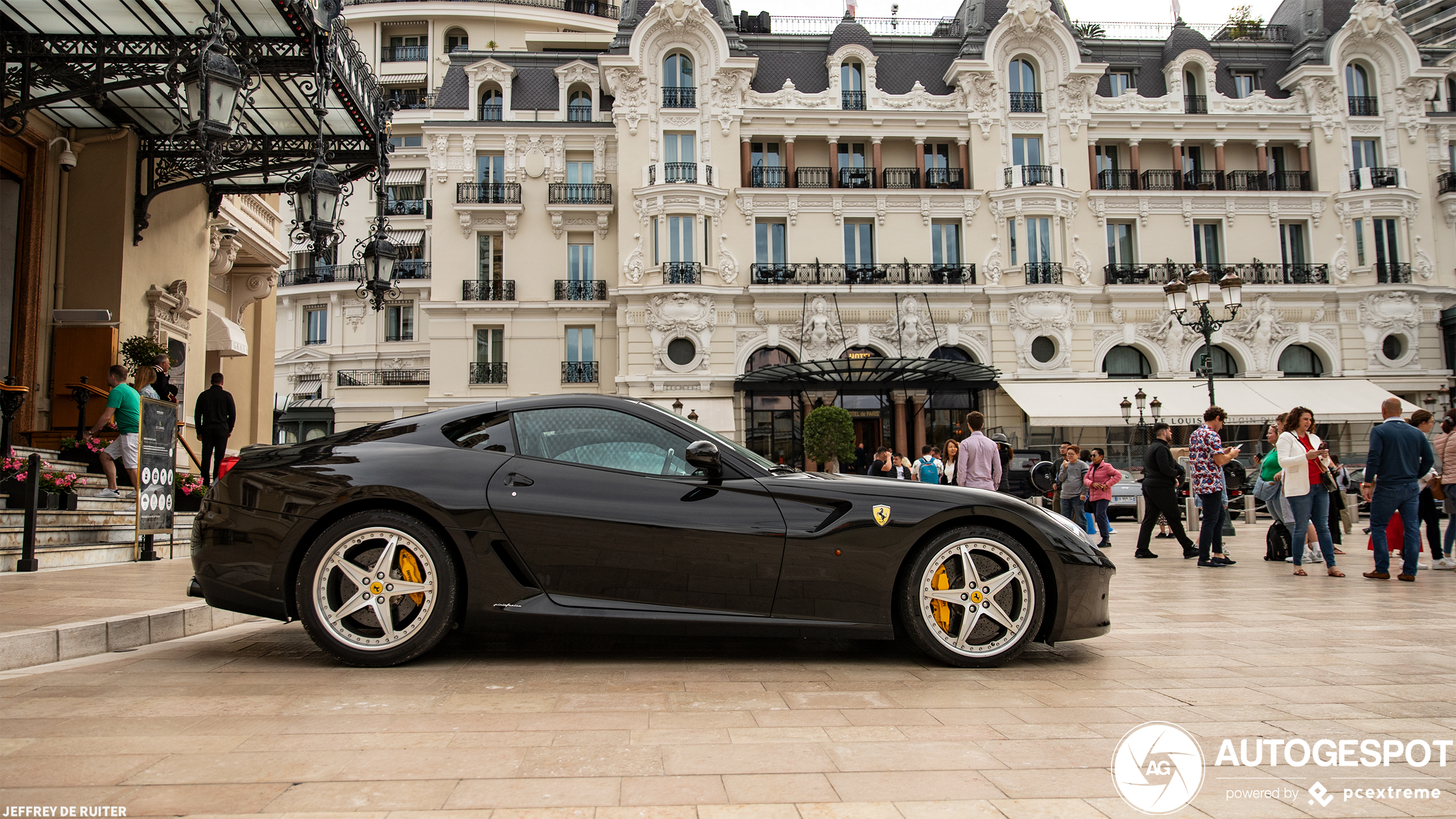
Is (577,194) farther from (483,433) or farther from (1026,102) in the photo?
(483,433)

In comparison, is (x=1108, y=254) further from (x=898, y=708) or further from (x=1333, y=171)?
(x=898, y=708)

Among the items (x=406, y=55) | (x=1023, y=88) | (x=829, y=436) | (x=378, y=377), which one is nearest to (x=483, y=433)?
(x=829, y=436)

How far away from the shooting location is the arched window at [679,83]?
104 ft

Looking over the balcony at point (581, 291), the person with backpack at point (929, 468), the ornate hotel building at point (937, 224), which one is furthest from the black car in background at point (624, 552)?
the balcony at point (581, 291)

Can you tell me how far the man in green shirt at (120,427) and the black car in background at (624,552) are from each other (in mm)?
6926

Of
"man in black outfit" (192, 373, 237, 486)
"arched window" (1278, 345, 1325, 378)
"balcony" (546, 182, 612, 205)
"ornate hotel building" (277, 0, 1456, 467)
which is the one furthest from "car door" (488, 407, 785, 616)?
"arched window" (1278, 345, 1325, 378)

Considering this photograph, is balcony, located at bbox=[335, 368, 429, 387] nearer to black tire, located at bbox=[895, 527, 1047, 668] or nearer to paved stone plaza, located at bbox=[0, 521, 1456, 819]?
paved stone plaza, located at bbox=[0, 521, 1456, 819]

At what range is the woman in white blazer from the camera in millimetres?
8547

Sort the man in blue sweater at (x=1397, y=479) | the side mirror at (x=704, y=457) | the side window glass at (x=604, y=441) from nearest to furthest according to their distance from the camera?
the side mirror at (x=704, y=457)
the side window glass at (x=604, y=441)
the man in blue sweater at (x=1397, y=479)

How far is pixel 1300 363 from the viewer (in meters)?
32.3

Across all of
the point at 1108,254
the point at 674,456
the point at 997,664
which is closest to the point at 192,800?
the point at 674,456

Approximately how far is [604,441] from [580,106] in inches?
1288

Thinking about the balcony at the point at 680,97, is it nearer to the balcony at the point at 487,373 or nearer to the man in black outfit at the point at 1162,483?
the balcony at the point at 487,373

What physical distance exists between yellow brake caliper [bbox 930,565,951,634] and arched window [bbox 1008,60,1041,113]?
1260 inches
